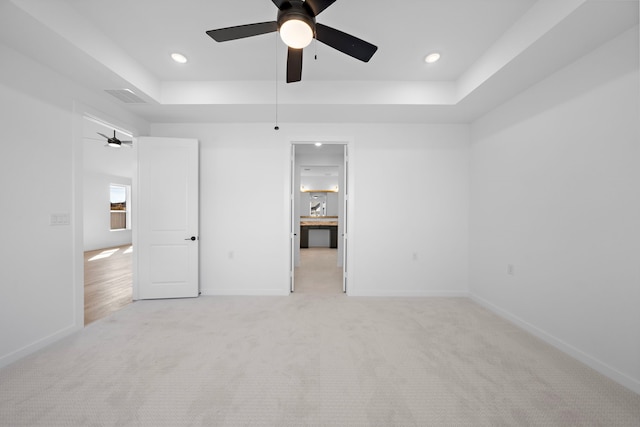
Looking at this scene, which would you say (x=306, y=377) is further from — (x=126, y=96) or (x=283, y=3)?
(x=126, y=96)

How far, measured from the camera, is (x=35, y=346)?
204 centimetres

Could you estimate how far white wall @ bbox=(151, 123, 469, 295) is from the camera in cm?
341

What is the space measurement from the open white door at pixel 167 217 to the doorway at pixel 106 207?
1.13 metres

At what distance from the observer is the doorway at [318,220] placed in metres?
4.18

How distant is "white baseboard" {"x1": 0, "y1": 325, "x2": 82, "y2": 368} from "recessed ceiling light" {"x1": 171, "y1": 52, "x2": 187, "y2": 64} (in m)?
2.86

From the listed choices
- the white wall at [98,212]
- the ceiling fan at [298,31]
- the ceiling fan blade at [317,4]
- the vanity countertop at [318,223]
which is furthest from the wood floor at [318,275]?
the white wall at [98,212]

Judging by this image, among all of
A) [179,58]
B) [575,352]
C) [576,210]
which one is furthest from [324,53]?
[575,352]

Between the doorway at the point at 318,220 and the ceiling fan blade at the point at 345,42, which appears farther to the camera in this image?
the doorway at the point at 318,220

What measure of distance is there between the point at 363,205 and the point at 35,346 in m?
3.62

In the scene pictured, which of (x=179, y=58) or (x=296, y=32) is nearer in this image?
(x=296, y=32)

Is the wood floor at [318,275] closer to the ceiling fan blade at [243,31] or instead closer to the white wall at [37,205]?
the white wall at [37,205]

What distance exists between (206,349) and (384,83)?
3.36m

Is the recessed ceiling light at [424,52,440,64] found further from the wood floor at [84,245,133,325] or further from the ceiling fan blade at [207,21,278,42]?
the wood floor at [84,245,133,325]

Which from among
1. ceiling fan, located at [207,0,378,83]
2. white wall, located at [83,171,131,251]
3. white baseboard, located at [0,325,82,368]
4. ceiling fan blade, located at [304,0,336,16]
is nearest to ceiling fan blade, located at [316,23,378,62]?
ceiling fan, located at [207,0,378,83]
